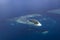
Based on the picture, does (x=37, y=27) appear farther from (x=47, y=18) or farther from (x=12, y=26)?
(x=12, y=26)

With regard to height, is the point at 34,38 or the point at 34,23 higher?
the point at 34,23

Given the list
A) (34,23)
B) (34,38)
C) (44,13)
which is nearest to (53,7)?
(44,13)

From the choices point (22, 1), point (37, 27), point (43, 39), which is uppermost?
point (22, 1)

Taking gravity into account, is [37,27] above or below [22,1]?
below

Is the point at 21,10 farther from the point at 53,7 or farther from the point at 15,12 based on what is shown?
the point at 53,7

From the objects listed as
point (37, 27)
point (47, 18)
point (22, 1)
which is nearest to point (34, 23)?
point (37, 27)
